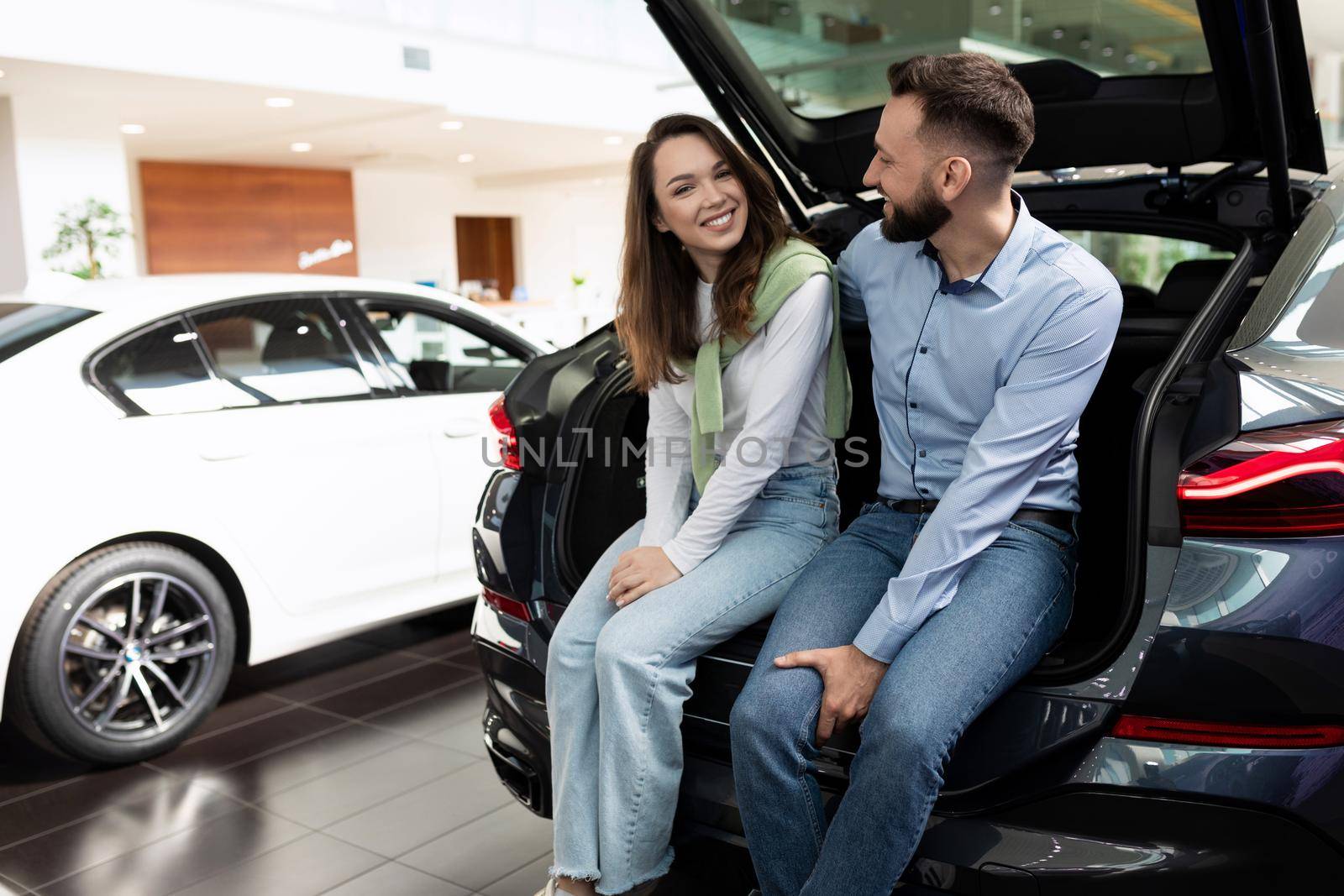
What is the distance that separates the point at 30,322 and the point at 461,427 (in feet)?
4.15

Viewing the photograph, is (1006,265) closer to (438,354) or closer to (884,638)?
(884,638)

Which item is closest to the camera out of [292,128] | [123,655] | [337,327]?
[123,655]

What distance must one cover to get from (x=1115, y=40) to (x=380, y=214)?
58.2 ft

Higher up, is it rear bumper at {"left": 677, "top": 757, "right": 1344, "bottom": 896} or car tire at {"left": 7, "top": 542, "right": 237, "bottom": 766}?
rear bumper at {"left": 677, "top": 757, "right": 1344, "bottom": 896}

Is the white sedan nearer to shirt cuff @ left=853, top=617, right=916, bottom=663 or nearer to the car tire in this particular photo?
the car tire

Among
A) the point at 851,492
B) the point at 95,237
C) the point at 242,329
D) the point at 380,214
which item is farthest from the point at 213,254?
the point at 851,492

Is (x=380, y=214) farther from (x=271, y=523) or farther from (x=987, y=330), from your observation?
(x=987, y=330)

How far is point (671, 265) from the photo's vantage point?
2182mm

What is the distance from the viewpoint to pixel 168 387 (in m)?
3.24

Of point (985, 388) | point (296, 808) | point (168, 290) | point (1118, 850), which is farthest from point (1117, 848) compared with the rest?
point (168, 290)

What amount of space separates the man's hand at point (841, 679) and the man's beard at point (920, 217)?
2.16ft

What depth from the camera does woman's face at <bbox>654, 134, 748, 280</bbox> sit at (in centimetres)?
208

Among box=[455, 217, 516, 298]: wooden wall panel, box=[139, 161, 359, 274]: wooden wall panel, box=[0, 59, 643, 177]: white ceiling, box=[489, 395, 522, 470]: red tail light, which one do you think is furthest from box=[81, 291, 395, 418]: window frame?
box=[455, 217, 516, 298]: wooden wall panel

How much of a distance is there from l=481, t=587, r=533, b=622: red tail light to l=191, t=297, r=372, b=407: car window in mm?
1484
